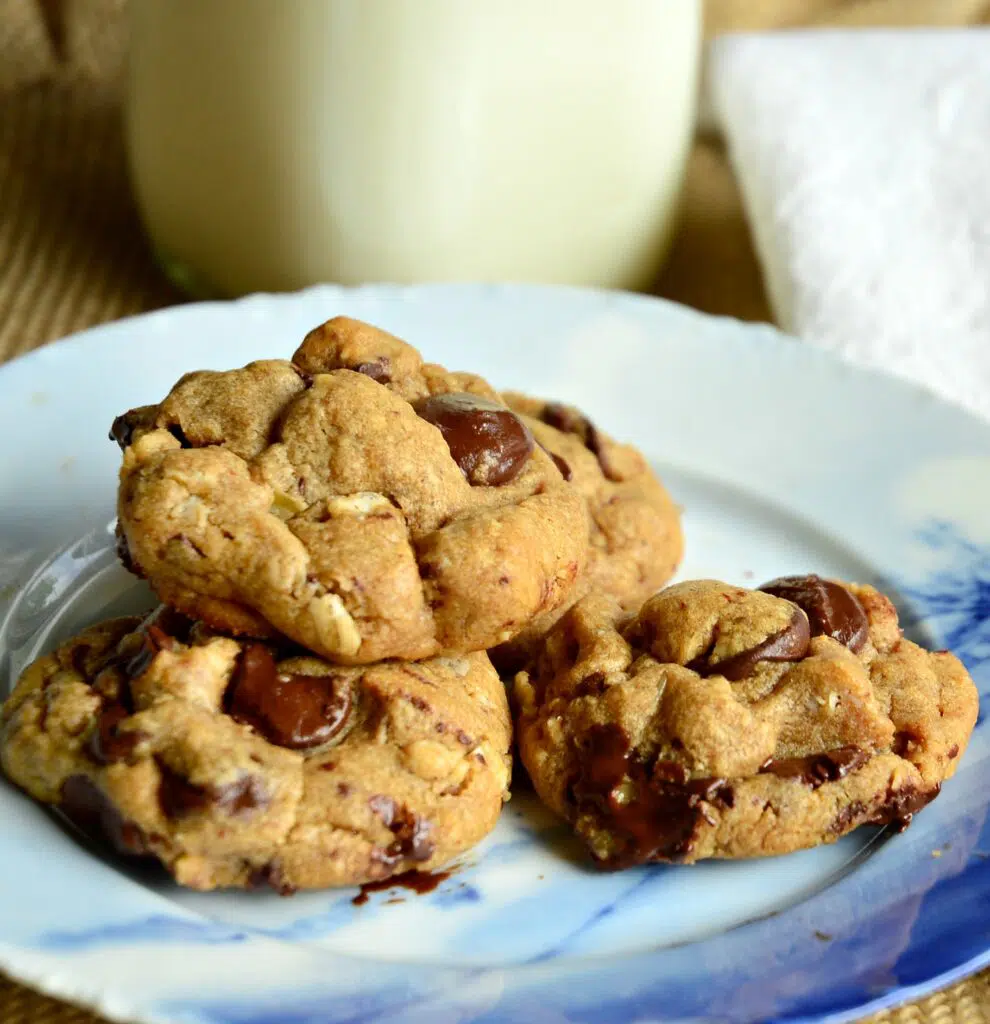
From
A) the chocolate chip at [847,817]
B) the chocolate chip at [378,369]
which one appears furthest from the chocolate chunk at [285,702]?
the chocolate chip at [847,817]

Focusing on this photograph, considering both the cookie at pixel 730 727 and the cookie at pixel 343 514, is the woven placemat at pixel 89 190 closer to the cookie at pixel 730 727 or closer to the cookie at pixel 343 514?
the cookie at pixel 343 514

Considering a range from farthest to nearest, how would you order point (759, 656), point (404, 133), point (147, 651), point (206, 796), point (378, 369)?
point (404, 133)
point (378, 369)
point (759, 656)
point (147, 651)
point (206, 796)

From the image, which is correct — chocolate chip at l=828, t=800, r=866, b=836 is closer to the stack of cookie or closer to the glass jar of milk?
the stack of cookie

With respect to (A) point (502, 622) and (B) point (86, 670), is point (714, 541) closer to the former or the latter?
(A) point (502, 622)

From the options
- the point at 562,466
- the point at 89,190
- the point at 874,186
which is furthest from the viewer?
the point at 89,190

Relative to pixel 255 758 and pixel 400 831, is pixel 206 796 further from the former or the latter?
pixel 400 831


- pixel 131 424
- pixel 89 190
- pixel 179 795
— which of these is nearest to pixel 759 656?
pixel 179 795

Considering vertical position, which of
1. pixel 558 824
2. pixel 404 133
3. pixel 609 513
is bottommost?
pixel 558 824

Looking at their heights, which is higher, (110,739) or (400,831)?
(110,739)
